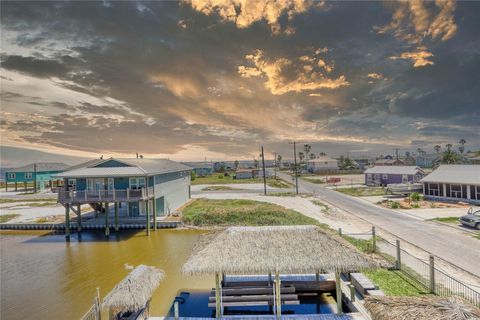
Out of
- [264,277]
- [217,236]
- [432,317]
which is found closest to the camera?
[432,317]

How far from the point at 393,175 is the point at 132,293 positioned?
5782cm

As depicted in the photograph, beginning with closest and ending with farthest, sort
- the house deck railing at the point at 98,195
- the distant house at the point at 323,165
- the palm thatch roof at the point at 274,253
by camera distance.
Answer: the palm thatch roof at the point at 274,253 → the house deck railing at the point at 98,195 → the distant house at the point at 323,165

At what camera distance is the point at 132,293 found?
11.5m

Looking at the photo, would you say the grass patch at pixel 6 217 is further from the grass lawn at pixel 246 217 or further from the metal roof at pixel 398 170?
the metal roof at pixel 398 170

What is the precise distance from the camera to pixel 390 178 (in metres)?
58.3

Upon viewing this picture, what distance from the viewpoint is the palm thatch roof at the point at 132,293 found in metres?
11.0

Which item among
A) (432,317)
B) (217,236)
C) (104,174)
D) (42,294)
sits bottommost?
(42,294)

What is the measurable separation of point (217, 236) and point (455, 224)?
24.5 meters

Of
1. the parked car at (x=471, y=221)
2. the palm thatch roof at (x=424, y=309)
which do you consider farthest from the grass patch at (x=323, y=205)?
the palm thatch roof at (x=424, y=309)

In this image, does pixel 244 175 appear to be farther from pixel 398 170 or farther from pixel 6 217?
pixel 6 217

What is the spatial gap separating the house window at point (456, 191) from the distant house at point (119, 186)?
122ft

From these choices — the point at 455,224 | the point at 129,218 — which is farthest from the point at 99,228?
the point at 455,224

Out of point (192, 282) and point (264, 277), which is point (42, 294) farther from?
point (264, 277)

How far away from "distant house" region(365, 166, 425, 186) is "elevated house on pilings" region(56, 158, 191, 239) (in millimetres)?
43385
